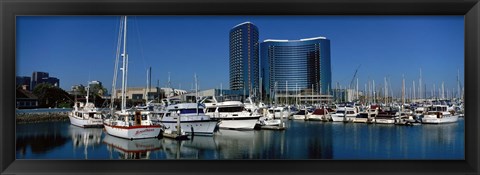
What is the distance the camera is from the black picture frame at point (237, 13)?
2518 mm

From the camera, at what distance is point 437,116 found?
409 inches

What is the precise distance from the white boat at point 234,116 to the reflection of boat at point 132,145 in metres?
3.08

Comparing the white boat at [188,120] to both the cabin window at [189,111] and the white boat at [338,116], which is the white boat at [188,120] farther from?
the white boat at [338,116]

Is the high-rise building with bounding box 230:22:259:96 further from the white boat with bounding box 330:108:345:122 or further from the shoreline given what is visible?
the white boat with bounding box 330:108:345:122

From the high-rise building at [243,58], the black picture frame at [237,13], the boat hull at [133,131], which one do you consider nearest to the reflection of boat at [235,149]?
the boat hull at [133,131]

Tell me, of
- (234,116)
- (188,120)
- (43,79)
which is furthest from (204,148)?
(234,116)

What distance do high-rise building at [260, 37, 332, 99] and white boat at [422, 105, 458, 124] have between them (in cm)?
602

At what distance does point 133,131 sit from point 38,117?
2.90 m

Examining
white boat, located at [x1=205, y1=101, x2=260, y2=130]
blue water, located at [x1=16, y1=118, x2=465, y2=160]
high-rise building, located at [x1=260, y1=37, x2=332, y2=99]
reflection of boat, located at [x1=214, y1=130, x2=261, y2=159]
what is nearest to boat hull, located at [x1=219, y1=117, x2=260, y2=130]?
white boat, located at [x1=205, y1=101, x2=260, y2=130]

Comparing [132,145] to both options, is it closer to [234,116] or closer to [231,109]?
[231,109]

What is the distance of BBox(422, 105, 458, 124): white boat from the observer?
9.19 metres
